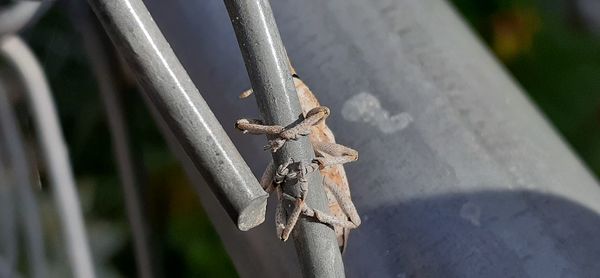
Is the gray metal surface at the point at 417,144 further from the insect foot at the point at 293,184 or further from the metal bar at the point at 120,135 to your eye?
the metal bar at the point at 120,135

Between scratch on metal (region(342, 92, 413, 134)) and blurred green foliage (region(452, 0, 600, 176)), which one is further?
blurred green foliage (region(452, 0, 600, 176))

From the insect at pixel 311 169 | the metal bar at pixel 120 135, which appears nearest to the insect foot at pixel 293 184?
the insect at pixel 311 169

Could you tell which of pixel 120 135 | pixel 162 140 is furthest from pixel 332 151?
pixel 162 140

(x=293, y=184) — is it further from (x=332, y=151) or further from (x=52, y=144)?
(x=52, y=144)

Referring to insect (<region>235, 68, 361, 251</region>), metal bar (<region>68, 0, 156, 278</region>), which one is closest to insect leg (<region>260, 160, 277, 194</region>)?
insect (<region>235, 68, 361, 251</region>)

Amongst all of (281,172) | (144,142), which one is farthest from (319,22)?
(144,142)

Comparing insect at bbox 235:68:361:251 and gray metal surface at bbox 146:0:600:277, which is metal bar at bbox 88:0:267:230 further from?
gray metal surface at bbox 146:0:600:277

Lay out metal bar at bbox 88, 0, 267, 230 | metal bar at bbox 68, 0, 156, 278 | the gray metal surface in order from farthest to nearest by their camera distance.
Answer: metal bar at bbox 68, 0, 156, 278, the gray metal surface, metal bar at bbox 88, 0, 267, 230
